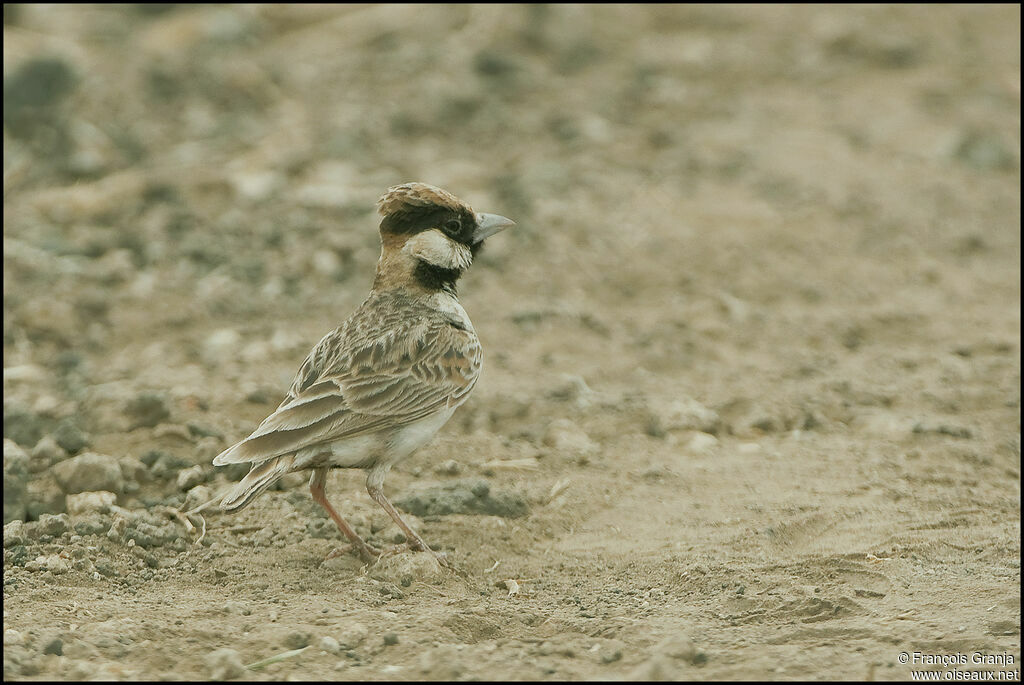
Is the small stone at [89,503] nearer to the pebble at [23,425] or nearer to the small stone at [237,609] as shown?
the pebble at [23,425]

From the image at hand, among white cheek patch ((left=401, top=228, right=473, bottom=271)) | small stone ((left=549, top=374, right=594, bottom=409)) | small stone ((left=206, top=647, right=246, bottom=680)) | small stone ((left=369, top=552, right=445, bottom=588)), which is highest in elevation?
white cheek patch ((left=401, top=228, right=473, bottom=271))

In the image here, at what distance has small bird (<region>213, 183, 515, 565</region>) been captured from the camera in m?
5.41

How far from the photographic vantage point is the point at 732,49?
42.5 feet

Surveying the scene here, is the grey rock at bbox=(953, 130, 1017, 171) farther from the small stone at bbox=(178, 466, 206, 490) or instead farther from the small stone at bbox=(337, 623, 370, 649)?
the small stone at bbox=(337, 623, 370, 649)

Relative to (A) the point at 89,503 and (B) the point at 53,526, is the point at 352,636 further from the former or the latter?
(A) the point at 89,503

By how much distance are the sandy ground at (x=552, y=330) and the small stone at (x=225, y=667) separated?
0.06 ft

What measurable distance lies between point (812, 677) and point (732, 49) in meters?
9.86

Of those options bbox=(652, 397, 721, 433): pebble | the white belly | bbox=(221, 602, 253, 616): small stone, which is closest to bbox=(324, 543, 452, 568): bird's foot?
the white belly

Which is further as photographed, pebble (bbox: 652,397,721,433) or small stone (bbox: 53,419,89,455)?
pebble (bbox: 652,397,721,433)

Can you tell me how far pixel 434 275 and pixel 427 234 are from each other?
0.21 m

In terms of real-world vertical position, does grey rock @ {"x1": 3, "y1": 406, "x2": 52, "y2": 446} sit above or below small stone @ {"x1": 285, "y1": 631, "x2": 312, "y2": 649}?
above

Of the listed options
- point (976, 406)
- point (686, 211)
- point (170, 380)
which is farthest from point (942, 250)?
point (170, 380)

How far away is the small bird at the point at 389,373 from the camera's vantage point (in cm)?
541

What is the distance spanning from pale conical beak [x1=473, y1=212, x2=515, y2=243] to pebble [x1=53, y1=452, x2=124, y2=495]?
2.00 meters
